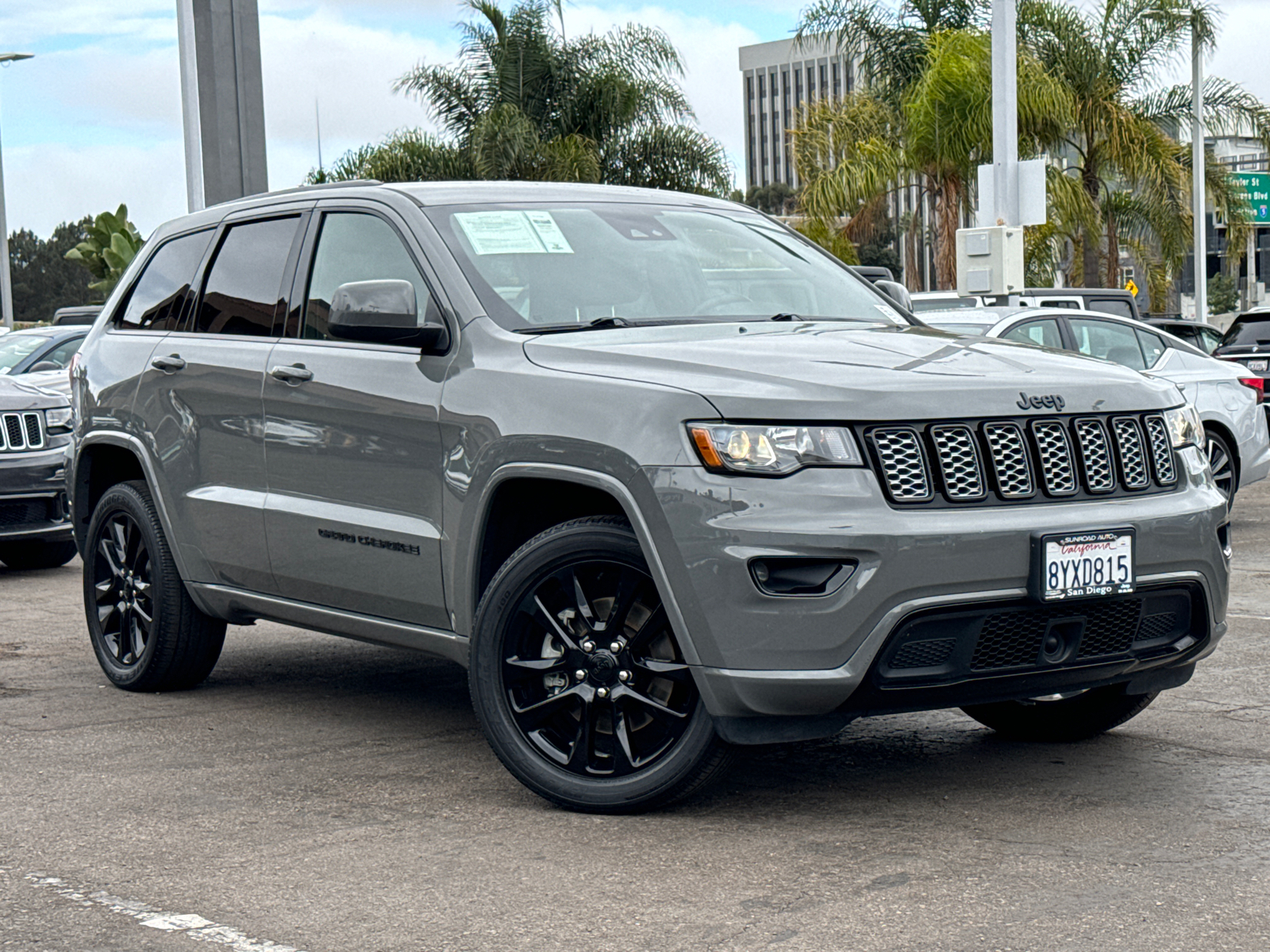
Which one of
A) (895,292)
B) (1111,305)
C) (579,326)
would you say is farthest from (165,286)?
(1111,305)

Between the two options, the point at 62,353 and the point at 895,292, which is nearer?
the point at 895,292

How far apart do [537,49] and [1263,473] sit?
21.1 m

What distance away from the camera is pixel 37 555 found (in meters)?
11.6

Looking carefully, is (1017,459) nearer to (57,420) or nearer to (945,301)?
(57,420)

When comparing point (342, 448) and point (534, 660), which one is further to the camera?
point (342, 448)

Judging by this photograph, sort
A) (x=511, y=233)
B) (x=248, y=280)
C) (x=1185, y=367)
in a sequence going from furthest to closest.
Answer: (x=1185, y=367) < (x=248, y=280) < (x=511, y=233)

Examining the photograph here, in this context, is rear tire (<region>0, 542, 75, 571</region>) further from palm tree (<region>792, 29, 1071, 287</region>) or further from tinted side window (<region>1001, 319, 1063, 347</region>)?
palm tree (<region>792, 29, 1071, 287</region>)

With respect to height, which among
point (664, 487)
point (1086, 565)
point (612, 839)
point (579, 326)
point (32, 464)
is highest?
point (579, 326)

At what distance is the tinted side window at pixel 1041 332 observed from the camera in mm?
11914

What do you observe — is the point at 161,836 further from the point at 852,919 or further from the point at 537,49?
the point at 537,49

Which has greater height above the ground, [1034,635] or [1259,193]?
[1259,193]

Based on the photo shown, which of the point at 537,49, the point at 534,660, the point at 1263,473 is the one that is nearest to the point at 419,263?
the point at 534,660

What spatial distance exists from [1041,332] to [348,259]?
7.25m

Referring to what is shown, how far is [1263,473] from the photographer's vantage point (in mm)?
12242
